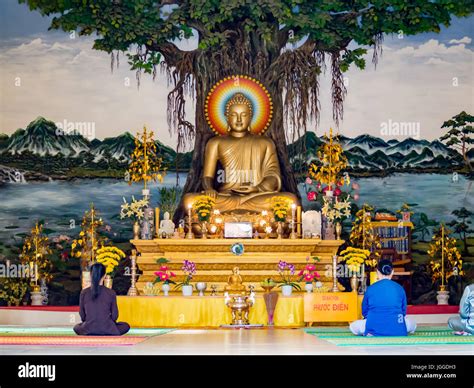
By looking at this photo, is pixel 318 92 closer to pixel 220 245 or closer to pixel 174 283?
pixel 220 245

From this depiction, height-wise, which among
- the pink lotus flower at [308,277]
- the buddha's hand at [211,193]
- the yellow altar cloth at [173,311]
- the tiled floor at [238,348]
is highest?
the buddha's hand at [211,193]

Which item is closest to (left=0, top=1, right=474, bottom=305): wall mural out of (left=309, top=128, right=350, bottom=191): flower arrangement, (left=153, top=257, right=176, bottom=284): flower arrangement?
(left=309, top=128, right=350, bottom=191): flower arrangement

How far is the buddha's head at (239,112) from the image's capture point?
17.3 meters

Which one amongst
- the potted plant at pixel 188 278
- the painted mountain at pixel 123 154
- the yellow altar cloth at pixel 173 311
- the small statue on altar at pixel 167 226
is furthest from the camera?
the painted mountain at pixel 123 154

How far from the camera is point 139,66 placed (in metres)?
17.6

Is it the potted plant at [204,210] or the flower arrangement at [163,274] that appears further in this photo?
the potted plant at [204,210]

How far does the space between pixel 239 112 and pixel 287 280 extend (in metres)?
3.44

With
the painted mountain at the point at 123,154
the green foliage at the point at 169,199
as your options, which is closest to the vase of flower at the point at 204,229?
the green foliage at the point at 169,199

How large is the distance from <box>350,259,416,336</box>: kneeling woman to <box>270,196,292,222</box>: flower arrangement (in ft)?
15.5

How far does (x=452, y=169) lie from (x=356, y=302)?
5.17 m

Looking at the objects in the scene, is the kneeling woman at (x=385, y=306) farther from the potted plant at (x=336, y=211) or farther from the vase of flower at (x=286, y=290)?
the potted plant at (x=336, y=211)

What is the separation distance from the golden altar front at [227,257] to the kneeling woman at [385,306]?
4524 mm

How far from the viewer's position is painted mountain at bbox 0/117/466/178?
17.9 metres
